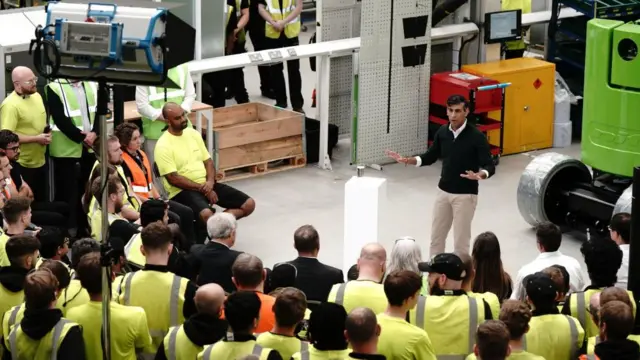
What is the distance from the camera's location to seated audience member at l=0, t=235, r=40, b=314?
775 centimetres

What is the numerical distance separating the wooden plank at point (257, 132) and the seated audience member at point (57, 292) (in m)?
5.45

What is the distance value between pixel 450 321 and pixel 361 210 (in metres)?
2.53

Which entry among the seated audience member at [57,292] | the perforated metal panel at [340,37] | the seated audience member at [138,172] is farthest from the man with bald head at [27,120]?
the seated audience member at [57,292]

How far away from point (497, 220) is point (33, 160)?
14.1 ft

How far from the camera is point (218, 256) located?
8664 millimetres

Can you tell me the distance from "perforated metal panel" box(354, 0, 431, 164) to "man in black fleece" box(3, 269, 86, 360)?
23.1 ft

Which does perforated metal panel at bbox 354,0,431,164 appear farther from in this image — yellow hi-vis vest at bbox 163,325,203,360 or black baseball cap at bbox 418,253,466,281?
yellow hi-vis vest at bbox 163,325,203,360

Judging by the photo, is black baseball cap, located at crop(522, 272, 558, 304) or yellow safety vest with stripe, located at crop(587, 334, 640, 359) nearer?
yellow safety vest with stripe, located at crop(587, 334, 640, 359)

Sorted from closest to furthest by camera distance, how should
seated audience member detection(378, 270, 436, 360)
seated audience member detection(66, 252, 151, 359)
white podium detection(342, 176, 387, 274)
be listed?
seated audience member detection(378, 270, 436, 360) < seated audience member detection(66, 252, 151, 359) < white podium detection(342, 176, 387, 274)

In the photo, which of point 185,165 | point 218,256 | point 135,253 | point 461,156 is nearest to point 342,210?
point 185,165

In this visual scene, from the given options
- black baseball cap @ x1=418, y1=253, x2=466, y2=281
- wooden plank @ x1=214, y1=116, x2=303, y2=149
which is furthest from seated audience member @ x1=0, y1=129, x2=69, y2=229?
black baseball cap @ x1=418, y1=253, x2=466, y2=281

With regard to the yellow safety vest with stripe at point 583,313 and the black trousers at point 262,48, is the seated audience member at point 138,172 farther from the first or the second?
the black trousers at point 262,48

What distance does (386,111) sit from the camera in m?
14.0

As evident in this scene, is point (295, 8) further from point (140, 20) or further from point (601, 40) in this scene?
point (140, 20)
